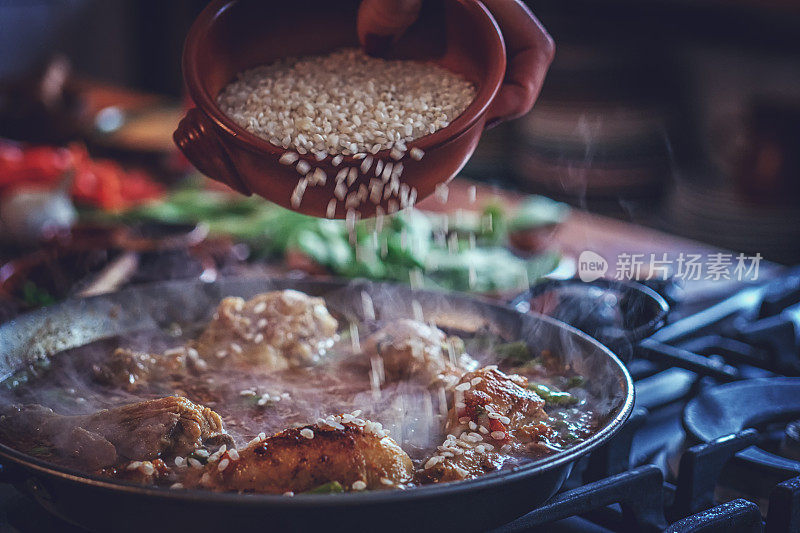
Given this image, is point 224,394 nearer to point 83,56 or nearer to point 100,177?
point 100,177

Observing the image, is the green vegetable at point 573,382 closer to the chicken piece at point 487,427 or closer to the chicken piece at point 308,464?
the chicken piece at point 487,427

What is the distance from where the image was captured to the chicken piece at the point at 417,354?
7.06 ft

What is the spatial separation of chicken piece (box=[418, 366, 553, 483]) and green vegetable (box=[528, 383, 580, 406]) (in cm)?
6

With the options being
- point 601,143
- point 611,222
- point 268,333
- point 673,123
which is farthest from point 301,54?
point 673,123

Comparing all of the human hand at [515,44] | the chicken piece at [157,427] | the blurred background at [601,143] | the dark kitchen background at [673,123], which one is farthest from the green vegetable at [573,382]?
the dark kitchen background at [673,123]

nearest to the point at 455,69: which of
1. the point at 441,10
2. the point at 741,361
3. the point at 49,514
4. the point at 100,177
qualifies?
the point at 441,10

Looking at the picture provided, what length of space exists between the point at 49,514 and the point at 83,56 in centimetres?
961

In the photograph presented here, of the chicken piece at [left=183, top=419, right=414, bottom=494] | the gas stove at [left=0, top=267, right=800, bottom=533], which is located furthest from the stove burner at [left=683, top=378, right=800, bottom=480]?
the chicken piece at [left=183, top=419, right=414, bottom=494]

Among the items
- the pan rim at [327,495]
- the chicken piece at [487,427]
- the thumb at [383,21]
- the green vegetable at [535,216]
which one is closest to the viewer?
the pan rim at [327,495]

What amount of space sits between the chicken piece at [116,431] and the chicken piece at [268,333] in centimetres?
44

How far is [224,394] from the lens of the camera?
2107 mm

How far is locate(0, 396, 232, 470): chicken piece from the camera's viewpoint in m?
1.70

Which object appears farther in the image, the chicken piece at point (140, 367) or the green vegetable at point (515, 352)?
the green vegetable at point (515, 352)

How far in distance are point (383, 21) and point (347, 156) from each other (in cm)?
41
